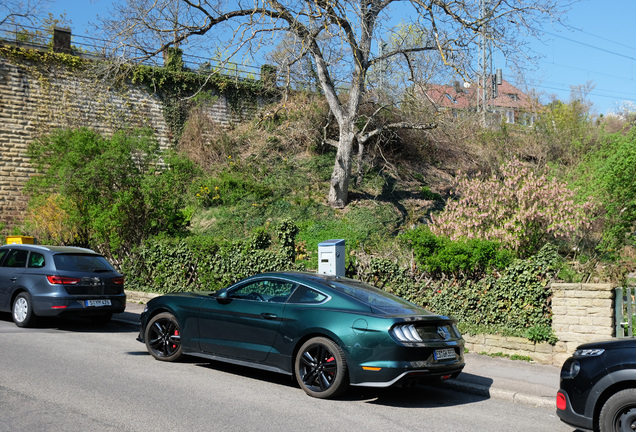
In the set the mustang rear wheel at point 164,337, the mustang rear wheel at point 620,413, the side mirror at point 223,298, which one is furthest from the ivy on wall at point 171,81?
the mustang rear wheel at point 620,413

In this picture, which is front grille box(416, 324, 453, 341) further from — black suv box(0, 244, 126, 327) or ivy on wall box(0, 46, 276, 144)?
ivy on wall box(0, 46, 276, 144)

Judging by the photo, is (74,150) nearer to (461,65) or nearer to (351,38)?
(351,38)

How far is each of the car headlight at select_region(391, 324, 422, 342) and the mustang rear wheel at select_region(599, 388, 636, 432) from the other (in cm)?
212

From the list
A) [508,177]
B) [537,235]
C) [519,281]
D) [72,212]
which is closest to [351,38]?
[508,177]

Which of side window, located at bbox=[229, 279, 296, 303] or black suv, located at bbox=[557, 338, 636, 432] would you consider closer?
black suv, located at bbox=[557, 338, 636, 432]

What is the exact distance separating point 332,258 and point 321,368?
15.0 ft

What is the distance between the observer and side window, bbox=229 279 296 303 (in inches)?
300

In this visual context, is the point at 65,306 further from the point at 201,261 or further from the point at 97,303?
the point at 201,261

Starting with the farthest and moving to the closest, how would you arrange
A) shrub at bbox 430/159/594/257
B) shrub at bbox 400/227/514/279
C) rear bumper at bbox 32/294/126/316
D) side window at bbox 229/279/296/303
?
shrub at bbox 430/159/594/257 → rear bumper at bbox 32/294/126/316 → shrub at bbox 400/227/514/279 → side window at bbox 229/279/296/303

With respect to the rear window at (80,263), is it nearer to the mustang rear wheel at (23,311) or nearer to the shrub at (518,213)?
the mustang rear wheel at (23,311)

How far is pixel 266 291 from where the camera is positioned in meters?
7.82

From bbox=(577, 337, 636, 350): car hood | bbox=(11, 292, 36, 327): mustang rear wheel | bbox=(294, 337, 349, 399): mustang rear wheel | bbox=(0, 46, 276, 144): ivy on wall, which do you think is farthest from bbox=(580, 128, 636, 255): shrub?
bbox=(0, 46, 276, 144): ivy on wall

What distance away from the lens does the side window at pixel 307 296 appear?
728 centimetres

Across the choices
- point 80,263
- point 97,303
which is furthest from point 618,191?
point 80,263
